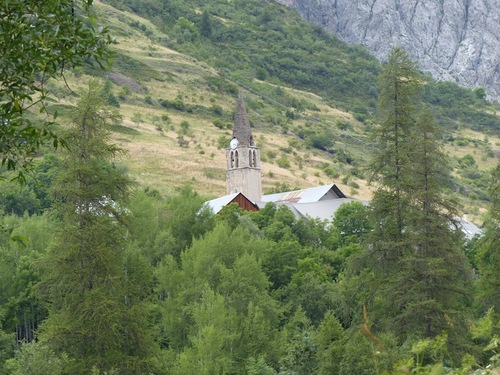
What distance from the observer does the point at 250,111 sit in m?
143

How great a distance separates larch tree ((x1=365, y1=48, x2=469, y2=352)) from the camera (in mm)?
30438

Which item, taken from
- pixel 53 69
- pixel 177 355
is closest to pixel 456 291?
pixel 177 355

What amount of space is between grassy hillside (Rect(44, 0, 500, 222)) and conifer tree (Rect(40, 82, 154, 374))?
41792 millimetres

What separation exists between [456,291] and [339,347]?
4.29 m

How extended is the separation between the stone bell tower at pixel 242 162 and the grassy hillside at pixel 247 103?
6.19m

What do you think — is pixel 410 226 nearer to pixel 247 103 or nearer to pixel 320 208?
pixel 320 208

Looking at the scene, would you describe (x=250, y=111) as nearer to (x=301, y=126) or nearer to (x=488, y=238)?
(x=301, y=126)

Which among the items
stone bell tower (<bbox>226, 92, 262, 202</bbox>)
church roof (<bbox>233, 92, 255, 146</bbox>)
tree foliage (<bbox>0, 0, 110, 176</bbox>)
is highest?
tree foliage (<bbox>0, 0, 110, 176</bbox>)

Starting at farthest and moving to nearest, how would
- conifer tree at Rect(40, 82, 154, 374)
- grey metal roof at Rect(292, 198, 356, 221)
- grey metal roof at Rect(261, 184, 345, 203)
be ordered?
grey metal roof at Rect(261, 184, 345, 203), grey metal roof at Rect(292, 198, 356, 221), conifer tree at Rect(40, 82, 154, 374)

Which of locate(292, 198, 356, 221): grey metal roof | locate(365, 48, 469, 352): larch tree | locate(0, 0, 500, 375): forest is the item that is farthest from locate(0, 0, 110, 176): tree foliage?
locate(292, 198, 356, 221): grey metal roof

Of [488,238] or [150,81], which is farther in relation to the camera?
[150,81]

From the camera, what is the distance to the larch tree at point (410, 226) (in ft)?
99.9

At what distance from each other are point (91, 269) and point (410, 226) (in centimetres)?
1027

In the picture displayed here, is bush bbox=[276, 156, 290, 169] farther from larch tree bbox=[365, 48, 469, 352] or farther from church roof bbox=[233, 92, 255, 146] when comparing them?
larch tree bbox=[365, 48, 469, 352]
